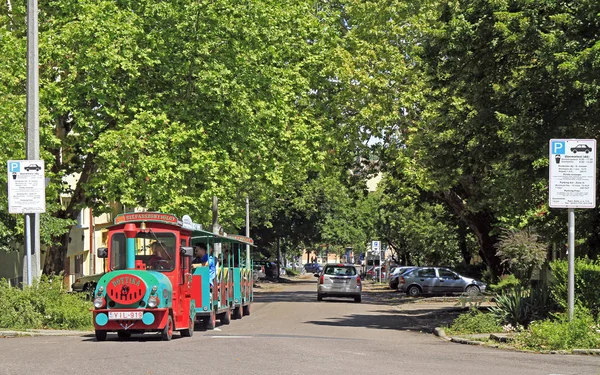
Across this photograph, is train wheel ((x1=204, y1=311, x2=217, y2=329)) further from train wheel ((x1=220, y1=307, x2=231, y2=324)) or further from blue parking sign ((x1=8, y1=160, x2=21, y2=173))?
blue parking sign ((x1=8, y1=160, x2=21, y2=173))

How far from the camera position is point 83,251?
55.5m

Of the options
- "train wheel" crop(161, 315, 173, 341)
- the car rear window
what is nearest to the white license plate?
"train wheel" crop(161, 315, 173, 341)

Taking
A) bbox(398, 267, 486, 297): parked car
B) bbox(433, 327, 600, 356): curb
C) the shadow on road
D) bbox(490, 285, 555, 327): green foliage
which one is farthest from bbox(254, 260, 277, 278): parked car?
bbox(490, 285, 555, 327): green foliage

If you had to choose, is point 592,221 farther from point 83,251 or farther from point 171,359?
point 83,251

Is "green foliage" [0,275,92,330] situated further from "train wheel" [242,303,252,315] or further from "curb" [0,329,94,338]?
"train wheel" [242,303,252,315]

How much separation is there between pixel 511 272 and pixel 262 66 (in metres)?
16.1

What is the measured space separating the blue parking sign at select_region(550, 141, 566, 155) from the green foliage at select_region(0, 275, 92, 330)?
11.3 m

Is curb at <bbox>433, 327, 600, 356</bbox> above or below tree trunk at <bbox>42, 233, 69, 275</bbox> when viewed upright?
below

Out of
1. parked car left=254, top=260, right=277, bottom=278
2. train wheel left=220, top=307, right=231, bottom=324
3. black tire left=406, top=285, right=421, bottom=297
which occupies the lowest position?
parked car left=254, top=260, right=277, bottom=278

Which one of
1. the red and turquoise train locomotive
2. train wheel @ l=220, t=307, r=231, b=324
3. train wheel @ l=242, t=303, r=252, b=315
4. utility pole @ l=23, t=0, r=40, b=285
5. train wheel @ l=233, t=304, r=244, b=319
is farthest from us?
train wheel @ l=242, t=303, r=252, b=315

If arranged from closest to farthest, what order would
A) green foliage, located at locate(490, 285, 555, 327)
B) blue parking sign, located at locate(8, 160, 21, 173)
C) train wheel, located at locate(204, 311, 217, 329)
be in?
green foliage, located at locate(490, 285, 555, 327)
blue parking sign, located at locate(8, 160, 21, 173)
train wheel, located at locate(204, 311, 217, 329)

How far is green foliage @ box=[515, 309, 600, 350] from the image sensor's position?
710 inches

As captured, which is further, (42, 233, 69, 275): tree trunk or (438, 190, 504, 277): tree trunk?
(438, 190, 504, 277): tree trunk

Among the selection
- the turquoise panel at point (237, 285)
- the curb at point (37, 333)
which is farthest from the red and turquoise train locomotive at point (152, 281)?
the turquoise panel at point (237, 285)
